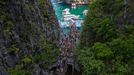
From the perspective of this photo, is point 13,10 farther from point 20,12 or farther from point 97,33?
point 97,33

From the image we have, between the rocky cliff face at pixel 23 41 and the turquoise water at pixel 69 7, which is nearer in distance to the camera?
the rocky cliff face at pixel 23 41

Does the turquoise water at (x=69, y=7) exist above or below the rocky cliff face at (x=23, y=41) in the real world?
below

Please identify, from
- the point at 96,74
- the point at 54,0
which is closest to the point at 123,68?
the point at 96,74

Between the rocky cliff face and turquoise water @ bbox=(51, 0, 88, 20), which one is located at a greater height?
the rocky cliff face

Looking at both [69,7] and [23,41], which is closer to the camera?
[23,41]

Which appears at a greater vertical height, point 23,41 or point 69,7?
point 23,41

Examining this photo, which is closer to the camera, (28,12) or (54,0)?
(28,12)

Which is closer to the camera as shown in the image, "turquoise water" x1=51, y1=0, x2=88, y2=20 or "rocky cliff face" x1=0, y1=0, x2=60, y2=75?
"rocky cliff face" x1=0, y1=0, x2=60, y2=75

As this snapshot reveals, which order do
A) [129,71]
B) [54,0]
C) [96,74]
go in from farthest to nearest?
[54,0] < [96,74] < [129,71]
